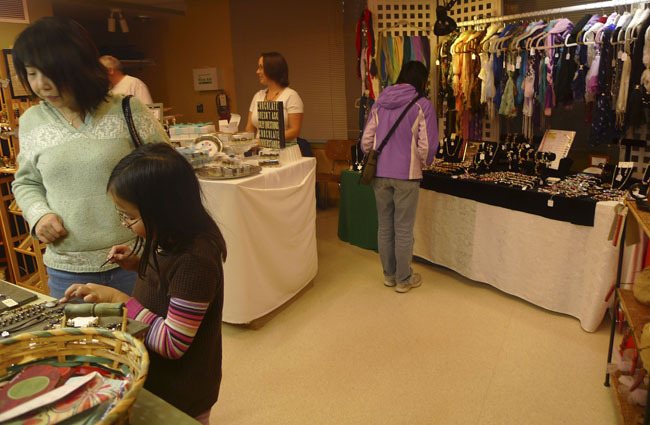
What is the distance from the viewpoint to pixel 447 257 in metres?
3.80

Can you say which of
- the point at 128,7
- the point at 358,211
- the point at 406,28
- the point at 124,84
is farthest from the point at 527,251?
the point at 128,7

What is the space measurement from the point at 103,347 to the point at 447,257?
3181 mm

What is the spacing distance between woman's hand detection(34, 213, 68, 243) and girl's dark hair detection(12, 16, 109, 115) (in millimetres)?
329

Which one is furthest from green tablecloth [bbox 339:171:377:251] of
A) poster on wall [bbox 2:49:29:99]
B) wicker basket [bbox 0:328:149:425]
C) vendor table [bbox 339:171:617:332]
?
wicker basket [bbox 0:328:149:425]

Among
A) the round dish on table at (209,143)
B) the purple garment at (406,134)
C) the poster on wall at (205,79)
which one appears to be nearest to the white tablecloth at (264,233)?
the round dish on table at (209,143)

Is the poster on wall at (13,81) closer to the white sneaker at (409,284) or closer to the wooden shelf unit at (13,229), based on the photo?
the wooden shelf unit at (13,229)

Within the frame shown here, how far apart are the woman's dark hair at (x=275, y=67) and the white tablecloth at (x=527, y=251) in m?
1.37

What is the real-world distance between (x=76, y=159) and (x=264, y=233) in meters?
1.59

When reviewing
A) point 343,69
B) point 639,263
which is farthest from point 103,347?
point 343,69

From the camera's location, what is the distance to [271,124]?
3.18 m

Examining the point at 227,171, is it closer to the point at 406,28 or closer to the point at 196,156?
the point at 196,156

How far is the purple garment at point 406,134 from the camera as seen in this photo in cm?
329

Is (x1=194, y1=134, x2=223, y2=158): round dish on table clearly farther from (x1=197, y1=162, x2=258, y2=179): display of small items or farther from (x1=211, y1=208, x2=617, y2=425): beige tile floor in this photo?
(x1=211, y1=208, x2=617, y2=425): beige tile floor

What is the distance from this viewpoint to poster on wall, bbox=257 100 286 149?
310 centimetres
